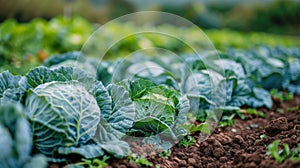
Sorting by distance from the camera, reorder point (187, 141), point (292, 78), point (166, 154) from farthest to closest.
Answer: point (292, 78)
point (187, 141)
point (166, 154)

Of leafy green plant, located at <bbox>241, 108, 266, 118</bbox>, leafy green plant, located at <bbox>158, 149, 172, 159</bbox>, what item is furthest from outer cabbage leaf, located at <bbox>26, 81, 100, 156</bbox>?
leafy green plant, located at <bbox>241, 108, 266, 118</bbox>

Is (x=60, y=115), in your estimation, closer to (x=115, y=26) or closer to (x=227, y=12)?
(x=115, y=26)

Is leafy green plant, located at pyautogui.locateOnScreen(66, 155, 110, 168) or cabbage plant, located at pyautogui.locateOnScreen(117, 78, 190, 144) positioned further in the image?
cabbage plant, located at pyautogui.locateOnScreen(117, 78, 190, 144)

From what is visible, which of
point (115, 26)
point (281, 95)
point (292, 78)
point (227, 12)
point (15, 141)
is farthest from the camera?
point (227, 12)

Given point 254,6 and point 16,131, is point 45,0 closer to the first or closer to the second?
point 16,131

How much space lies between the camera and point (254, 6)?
25.1 meters

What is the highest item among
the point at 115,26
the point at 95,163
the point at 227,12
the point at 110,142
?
the point at 227,12

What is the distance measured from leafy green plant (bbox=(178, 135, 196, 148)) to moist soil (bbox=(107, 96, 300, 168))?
0.12 ft

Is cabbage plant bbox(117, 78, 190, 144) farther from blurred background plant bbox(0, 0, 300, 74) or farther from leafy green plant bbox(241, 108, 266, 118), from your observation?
leafy green plant bbox(241, 108, 266, 118)

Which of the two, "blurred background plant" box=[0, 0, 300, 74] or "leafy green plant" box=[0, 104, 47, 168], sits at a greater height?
"blurred background plant" box=[0, 0, 300, 74]

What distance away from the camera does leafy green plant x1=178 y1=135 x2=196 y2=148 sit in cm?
388

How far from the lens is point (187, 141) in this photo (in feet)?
13.1

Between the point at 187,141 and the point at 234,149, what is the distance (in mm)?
491

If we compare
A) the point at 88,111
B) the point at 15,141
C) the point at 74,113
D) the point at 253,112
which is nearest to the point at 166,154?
the point at 88,111
